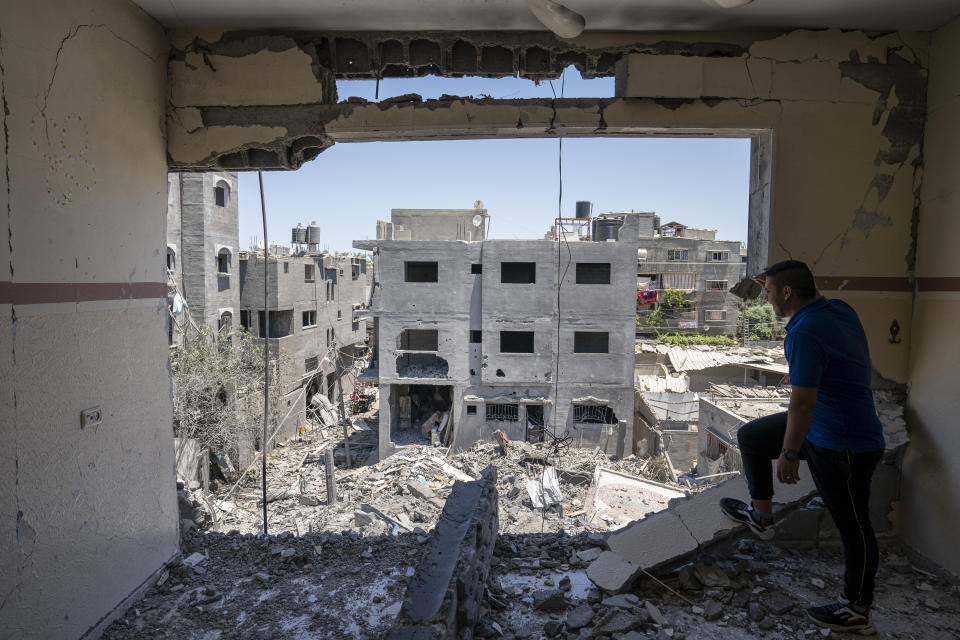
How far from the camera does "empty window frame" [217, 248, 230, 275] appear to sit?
18.9 metres

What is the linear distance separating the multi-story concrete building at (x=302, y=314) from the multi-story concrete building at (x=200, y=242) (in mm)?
1726

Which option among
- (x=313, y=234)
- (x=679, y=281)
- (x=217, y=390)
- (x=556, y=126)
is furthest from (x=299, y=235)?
(x=556, y=126)

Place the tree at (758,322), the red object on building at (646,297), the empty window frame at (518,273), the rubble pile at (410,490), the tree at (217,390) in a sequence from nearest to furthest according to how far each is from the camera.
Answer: the rubble pile at (410,490) < the tree at (217,390) < the empty window frame at (518,273) < the red object on building at (646,297) < the tree at (758,322)

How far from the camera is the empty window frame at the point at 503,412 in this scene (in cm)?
1848

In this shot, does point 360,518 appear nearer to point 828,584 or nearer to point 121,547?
point 121,547

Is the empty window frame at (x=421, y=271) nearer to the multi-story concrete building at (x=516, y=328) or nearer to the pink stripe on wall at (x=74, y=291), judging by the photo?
the multi-story concrete building at (x=516, y=328)

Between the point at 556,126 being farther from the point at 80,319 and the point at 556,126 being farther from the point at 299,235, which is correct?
the point at 299,235

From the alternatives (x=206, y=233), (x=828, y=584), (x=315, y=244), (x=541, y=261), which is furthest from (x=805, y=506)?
(x=315, y=244)

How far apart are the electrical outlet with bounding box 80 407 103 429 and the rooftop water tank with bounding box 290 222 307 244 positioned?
87.5 feet

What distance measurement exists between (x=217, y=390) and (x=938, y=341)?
16.4 metres

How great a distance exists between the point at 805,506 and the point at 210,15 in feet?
16.1

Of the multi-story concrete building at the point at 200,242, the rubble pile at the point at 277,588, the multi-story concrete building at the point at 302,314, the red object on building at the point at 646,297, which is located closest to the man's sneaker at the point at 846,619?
the rubble pile at the point at 277,588

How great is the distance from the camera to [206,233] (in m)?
17.8

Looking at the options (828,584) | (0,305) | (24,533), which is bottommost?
(828,584)
